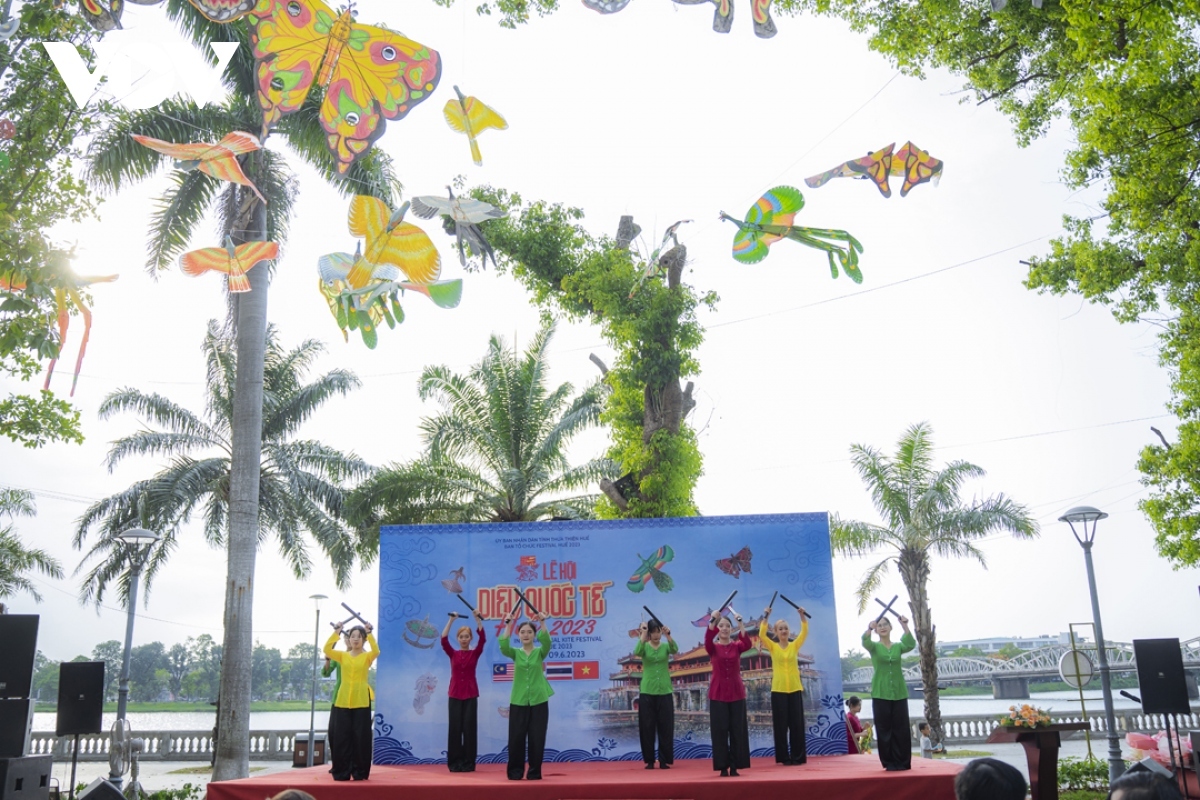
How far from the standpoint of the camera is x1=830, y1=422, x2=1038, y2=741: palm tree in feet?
62.0

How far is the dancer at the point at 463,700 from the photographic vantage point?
875 centimetres

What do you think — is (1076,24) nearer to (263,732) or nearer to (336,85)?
(336,85)

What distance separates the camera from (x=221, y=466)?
19422mm

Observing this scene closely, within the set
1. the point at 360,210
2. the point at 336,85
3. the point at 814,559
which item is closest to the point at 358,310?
the point at 360,210

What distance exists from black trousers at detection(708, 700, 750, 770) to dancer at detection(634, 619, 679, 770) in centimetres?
50

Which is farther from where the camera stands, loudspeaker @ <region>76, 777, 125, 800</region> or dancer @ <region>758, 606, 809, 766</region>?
dancer @ <region>758, 606, 809, 766</region>

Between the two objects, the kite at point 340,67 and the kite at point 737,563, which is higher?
the kite at point 340,67

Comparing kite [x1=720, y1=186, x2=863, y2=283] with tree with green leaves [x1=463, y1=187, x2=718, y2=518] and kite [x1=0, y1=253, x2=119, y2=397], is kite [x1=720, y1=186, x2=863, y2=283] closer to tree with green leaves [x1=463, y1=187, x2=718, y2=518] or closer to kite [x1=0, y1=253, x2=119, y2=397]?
tree with green leaves [x1=463, y1=187, x2=718, y2=518]

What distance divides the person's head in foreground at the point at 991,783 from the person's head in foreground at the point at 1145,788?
563 mm

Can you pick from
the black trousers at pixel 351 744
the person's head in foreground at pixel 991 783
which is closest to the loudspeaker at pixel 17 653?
the black trousers at pixel 351 744

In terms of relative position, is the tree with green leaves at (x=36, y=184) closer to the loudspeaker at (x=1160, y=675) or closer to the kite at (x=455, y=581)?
the kite at (x=455, y=581)

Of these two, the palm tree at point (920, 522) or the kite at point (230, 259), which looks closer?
the kite at point (230, 259)

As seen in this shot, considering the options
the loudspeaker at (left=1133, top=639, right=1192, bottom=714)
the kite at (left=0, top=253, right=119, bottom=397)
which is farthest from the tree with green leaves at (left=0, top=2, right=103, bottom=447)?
the loudspeaker at (left=1133, top=639, right=1192, bottom=714)

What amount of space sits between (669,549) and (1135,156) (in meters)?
6.01
